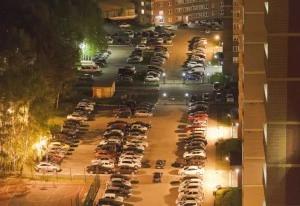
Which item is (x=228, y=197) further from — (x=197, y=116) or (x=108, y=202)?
(x=197, y=116)

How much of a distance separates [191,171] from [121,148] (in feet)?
10.6

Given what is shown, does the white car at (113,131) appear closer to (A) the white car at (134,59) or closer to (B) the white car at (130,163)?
(B) the white car at (130,163)

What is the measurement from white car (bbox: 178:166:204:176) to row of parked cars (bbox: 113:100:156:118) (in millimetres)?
6990

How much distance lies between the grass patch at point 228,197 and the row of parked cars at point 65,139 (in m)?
5.27

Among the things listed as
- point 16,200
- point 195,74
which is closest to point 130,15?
point 195,74

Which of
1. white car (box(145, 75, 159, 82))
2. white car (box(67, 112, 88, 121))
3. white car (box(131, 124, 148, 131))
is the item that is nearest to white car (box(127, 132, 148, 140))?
white car (box(131, 124, 148, 131))

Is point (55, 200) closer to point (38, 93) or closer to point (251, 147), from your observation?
point (38, 93)

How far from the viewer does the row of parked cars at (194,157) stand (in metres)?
24.3

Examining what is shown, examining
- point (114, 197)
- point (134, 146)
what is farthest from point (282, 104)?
point (134, 146)

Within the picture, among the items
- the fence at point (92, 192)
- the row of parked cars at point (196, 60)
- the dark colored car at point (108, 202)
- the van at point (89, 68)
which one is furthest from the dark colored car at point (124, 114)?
the dark colored car at point (108, 202)

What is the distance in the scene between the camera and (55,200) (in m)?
24.8

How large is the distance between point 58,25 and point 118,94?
367cm

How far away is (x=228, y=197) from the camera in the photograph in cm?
2402

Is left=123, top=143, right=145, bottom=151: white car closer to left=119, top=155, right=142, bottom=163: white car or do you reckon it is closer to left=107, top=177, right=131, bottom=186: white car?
left=119, top=155, right=142, bottom=163: white car
